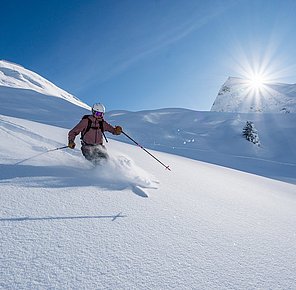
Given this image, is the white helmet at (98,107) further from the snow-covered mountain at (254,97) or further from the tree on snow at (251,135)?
the snow-covered mountain at (254,97)

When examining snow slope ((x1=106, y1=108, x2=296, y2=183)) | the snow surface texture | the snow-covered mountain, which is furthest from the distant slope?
the snow-covered mountain

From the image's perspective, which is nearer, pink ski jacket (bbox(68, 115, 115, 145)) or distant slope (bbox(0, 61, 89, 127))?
pink ski jacket (bbox(68, 115, 115, 145))

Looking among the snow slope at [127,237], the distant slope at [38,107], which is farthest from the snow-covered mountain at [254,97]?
the snow slope at [127,237]

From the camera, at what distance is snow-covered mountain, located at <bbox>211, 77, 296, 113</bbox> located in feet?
374

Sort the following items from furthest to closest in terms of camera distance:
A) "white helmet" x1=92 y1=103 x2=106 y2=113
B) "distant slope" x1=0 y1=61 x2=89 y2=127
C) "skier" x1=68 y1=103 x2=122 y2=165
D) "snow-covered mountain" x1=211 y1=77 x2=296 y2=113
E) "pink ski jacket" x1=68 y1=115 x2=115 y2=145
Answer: "snow-covered mountain" x1=211 y1=77 x2=296 y2=113 → "distant slope" x1=0 y1=61 x2=89 y2=127 → "white helmet" x1=92 y1=103 x2=106 y2=113 → "pink ski jacket" x1=68 y1=115 x2=115 y2=145 → "skier" x1=68 y1=103 x2=122 y2=165

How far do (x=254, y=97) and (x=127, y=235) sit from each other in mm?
152910

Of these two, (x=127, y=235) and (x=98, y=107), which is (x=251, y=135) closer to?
(x=98, y=107)

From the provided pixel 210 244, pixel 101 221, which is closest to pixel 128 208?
pixel 101 221

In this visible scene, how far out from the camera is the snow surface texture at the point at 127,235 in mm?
1785

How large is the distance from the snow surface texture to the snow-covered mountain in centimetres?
10557

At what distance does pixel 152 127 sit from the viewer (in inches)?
1046

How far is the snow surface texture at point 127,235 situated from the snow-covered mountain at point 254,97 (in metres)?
106

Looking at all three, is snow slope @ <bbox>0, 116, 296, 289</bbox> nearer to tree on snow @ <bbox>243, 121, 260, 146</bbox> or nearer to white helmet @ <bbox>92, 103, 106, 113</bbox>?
white helmet @ <bbox>92, 103, 106, 113</bbox>

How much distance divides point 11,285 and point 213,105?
172335 millimetres
